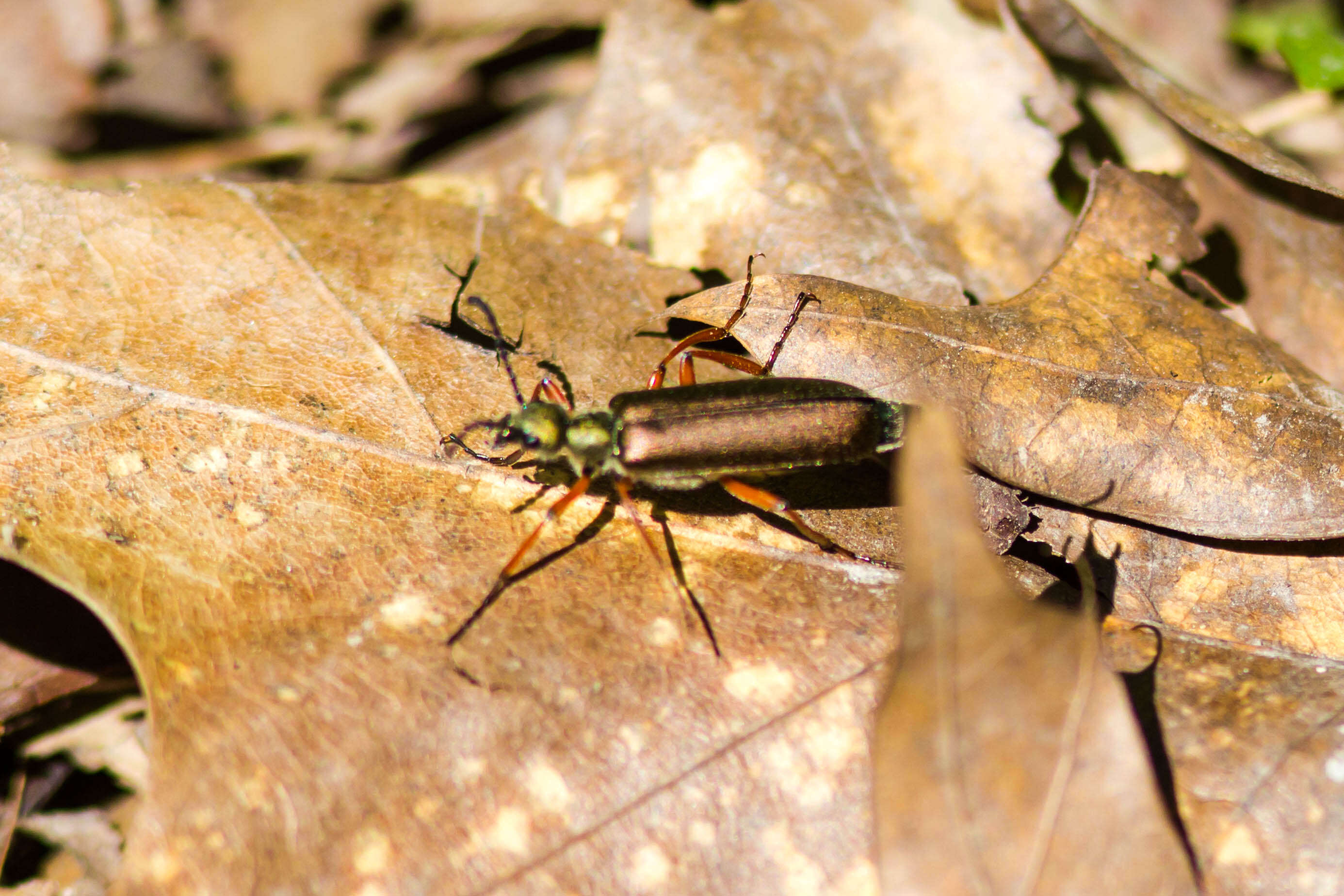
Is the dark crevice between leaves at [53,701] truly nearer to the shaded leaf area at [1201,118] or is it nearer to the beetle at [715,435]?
the beetle at [715,435]

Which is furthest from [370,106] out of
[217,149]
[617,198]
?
[617,198]

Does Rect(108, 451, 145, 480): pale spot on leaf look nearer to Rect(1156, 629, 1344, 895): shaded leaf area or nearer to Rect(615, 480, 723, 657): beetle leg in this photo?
Rect(615, 480, 723, 657): beetle leg

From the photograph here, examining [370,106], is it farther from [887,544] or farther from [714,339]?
[887,544]

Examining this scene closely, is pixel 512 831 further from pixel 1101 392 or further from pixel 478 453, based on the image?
pixel 1101 392

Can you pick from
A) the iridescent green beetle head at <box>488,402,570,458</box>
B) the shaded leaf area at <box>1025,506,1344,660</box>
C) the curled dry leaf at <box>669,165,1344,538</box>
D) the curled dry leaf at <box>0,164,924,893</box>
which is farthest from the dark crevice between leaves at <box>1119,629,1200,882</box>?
the iridescent green beetle head at <box>488,402,570,458</box>

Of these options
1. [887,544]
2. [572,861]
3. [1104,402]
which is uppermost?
[1104,402]

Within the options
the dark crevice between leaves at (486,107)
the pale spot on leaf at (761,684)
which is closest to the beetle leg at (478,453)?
the pale spot on leaf at (761,684)
